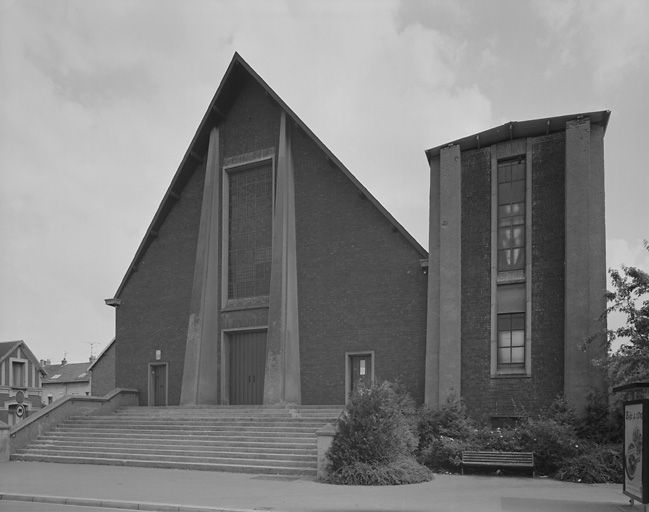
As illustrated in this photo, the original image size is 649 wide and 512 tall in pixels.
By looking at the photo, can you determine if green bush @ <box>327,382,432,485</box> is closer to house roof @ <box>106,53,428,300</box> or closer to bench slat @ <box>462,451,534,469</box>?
bench slat @ <box>462,451,534,469</box>

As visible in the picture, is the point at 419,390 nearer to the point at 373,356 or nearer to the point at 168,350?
the point at 373,356

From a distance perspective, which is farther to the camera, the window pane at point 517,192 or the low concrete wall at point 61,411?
the low concrete wall at point 61,411

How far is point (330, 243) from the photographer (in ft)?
81.8

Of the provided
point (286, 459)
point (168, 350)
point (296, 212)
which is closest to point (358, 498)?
point (286, 459)

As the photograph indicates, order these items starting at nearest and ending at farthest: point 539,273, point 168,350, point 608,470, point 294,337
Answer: point 608,470 < point 539,273 < point 294,337 < point 168,350

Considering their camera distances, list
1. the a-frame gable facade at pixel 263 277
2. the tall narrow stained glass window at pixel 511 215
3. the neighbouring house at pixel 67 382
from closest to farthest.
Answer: the tall narrow stained glass window at pixel 511 215
the a-frame gable facade at pixel 263 277
the neighbouring house at pixel 67 382

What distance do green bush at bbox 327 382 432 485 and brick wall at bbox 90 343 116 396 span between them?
25061mm

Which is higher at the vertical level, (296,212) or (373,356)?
(296,212)

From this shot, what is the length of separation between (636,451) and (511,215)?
1060 centimetres

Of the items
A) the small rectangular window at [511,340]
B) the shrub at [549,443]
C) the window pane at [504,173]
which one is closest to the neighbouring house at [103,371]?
the small rectangular window at [511,340]

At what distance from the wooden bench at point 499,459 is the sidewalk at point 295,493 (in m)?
0.42

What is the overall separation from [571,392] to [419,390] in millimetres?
4904

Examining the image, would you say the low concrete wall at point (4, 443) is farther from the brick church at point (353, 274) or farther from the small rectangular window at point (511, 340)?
the small rectangular window at point (511, 340)

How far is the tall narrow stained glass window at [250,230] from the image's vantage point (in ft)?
88.2
